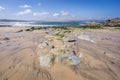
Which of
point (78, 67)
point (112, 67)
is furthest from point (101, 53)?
point (78, 67)

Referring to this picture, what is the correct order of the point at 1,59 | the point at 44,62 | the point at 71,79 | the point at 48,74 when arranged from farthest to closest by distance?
the point at 1,59 → the point at 44,62 → the point at 48,74 → the point at 71,79

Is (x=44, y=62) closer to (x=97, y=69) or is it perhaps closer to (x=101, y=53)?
(x=97, y=69)

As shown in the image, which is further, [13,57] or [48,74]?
[13,57]

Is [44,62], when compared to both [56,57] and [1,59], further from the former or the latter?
[1,59]

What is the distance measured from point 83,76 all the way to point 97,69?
820 mm

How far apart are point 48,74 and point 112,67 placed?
97.6 inches

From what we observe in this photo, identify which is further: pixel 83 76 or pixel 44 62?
pixel 44 62

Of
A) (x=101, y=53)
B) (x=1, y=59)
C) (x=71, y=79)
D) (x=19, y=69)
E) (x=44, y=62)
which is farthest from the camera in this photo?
(x=101, y=53)

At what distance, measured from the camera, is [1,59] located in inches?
249

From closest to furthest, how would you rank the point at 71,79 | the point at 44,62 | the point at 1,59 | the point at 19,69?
the point at 71,79 → the point at 19,69 → the point at 44,62 → the point at 1,59

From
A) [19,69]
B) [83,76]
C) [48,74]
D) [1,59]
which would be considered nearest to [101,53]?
[83,76]

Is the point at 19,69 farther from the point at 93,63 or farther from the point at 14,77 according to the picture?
the point at 93,63

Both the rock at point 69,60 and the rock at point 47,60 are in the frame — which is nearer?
the rock at point 47,60

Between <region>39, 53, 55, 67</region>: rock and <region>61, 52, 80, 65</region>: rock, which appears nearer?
<region>39, 53, 55, 67</region>: rock
